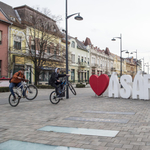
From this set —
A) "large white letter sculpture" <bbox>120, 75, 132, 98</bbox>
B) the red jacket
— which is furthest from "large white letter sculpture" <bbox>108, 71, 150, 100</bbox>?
the red jacket

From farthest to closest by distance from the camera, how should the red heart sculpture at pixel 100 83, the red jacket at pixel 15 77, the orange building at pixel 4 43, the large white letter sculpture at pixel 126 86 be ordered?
the orange building at pixel 4 43, the red heart sculpture at pixel 100 83, the large white letter sculpture at pixel 126 86, the red jacket at pixel 15 77

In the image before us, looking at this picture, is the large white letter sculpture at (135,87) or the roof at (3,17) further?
the roof at (3,17)

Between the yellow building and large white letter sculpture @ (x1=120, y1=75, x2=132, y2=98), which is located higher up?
the yellow building

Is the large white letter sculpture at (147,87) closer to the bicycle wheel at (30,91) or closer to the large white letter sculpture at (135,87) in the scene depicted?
the large white letter sculpture at (135,87)

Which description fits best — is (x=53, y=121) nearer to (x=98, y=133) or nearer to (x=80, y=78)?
(x=98, y=133)

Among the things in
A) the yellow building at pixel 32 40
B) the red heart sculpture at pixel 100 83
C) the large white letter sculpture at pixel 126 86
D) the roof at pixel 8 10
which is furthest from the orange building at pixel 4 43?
the large white letter sculpture at pixel 126 86

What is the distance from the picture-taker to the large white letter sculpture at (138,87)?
10.8m

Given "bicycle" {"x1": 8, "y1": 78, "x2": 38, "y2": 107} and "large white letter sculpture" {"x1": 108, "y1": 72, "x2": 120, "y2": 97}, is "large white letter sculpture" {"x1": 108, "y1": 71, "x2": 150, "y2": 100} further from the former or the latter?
"bicycle" {"x1": 8, "y1": 78, "x2": 38, "y2": 107}

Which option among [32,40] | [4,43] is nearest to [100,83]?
[32,40]

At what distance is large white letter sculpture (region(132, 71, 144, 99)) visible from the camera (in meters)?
10.8

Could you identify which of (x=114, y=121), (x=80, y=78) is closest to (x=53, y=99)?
(x=114, y=121)

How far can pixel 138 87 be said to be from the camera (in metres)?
11.0

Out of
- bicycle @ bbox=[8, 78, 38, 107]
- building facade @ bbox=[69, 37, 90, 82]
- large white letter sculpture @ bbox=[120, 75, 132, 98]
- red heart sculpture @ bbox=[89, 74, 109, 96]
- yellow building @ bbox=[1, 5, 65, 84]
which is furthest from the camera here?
building facade @ bbox=[69, 37, 90, 82]

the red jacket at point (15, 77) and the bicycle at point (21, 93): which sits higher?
the red jacket at point (15, 77)
